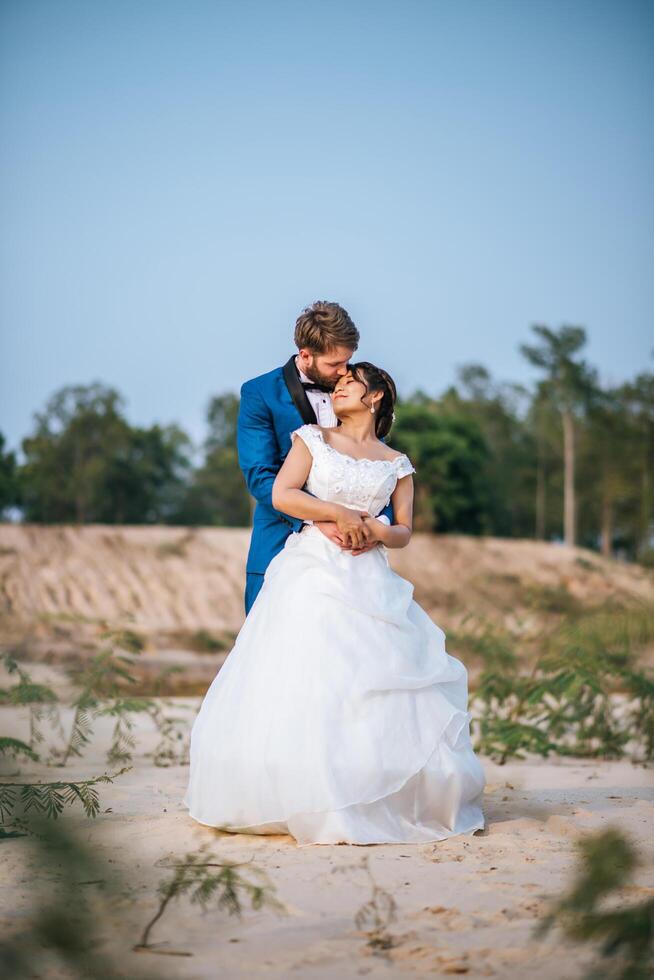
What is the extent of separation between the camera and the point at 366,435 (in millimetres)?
5219

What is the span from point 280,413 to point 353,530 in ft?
2.71

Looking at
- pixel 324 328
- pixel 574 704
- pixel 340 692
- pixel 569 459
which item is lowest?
pixel 574 704

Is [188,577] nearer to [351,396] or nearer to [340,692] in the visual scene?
[351,396]

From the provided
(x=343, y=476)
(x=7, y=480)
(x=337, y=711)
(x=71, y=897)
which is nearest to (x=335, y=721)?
(x=337, y=711)

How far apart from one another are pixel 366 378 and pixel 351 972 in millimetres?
2974

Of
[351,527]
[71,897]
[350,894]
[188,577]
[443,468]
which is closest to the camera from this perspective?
[71,897]

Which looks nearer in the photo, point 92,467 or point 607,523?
point 92,467

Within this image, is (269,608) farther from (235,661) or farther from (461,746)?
(461,746)

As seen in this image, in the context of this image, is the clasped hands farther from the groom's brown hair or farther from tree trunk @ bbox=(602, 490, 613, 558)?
tree trunk @ bbox=(602, 490, 613, 558)

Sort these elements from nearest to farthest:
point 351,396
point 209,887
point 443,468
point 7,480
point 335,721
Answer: point 209,887 → point 335,721 → point 351,396 → point 7,480 → point 443,468

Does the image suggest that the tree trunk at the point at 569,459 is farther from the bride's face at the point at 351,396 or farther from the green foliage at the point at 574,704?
the bride's face at the point at 351,396

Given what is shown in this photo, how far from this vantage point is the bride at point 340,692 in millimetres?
4512

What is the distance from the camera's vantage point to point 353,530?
4.88 m

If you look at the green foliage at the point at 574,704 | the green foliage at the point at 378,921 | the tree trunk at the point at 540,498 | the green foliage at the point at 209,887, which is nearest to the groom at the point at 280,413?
the green foliage at the point at 209,887
